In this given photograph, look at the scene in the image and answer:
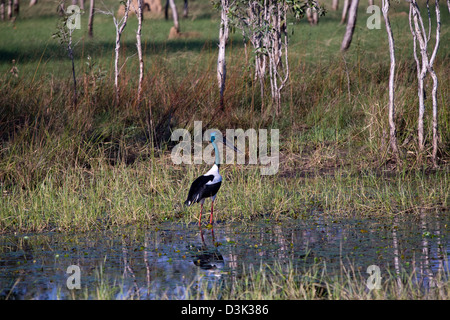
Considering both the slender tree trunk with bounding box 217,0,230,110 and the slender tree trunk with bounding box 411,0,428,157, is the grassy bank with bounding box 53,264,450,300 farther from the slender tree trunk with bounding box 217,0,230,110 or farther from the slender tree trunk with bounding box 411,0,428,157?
the slender tree trunk with bounding box 217,0,230,110

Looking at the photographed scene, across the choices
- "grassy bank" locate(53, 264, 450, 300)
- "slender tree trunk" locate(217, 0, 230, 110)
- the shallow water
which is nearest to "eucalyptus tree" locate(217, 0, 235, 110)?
"slender tree trunk" locate(217, 0, 230, 110)

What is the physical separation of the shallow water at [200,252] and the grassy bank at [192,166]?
14.2 inches

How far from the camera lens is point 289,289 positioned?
4.54 metres

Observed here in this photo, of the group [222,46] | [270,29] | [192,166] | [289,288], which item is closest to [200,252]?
[289,288]

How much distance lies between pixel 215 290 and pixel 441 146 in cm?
553

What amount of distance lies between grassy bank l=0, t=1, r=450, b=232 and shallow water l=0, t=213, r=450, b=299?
0.36 meters

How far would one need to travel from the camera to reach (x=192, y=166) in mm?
8781

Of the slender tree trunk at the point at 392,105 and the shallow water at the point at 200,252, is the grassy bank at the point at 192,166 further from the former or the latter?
the shallow water at the point at 200,252

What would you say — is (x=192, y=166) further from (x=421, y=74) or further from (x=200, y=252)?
(x=421, y=74)

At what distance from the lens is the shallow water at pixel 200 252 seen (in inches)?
193

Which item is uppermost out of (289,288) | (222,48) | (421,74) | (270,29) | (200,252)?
(270,29)

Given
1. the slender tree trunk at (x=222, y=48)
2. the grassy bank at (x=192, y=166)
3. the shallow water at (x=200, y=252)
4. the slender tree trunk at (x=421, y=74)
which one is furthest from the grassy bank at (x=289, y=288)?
the slender tree trunk at (x=222, y=48)

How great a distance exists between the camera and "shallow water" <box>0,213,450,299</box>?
489 cm

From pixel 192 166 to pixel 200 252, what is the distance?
122 inches
